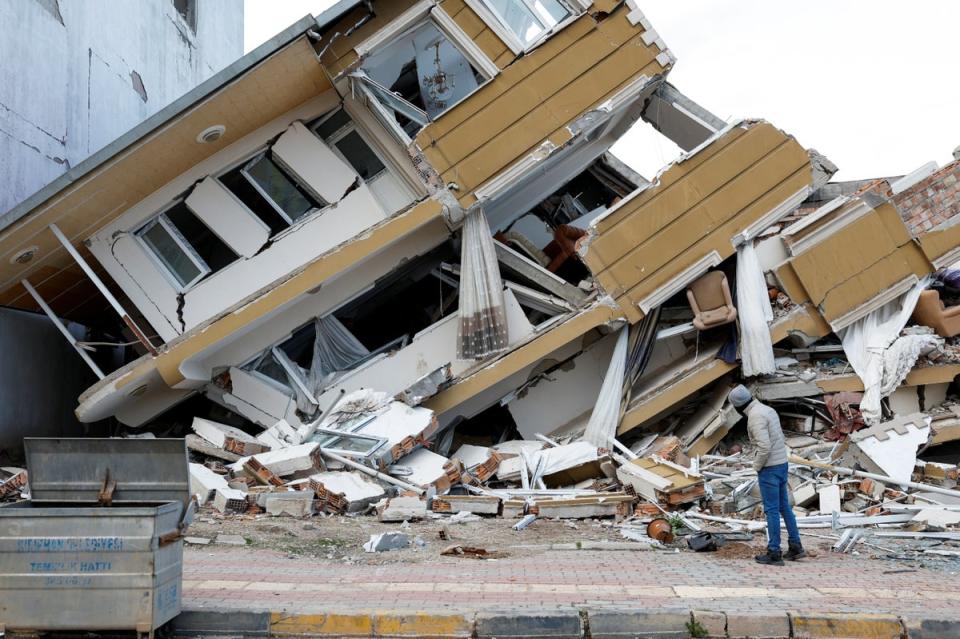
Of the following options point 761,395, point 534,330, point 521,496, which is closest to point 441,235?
point 534,330

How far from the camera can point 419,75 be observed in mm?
12484

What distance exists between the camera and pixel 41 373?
13547 mm

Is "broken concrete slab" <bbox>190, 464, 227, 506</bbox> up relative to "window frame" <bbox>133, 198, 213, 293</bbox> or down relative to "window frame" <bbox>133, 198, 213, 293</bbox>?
down

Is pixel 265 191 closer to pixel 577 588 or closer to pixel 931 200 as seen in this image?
pixel 577 588

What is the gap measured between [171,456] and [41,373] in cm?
1024

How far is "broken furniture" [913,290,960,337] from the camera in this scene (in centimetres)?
1166

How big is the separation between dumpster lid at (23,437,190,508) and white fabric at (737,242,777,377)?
331 inches

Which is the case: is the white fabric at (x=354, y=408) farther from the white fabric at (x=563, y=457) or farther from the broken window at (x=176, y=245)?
the broken window at (x=176, y=245)

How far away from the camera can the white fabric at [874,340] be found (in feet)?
36.3

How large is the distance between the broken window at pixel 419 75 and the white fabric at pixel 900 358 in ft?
22.1

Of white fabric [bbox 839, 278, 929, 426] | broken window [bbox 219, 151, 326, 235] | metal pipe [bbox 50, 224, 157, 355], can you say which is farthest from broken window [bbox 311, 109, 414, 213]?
white fabric [bbox 839, 278, 929, 426]

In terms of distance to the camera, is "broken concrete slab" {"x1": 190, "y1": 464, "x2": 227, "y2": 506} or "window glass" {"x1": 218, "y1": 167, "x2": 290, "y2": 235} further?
"window glass" {"x1": 218, "y1": 167, "x2": 290, "y2": 235}

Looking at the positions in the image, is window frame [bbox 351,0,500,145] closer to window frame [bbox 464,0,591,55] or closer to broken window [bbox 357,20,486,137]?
broken window [bbox 357,20,486,137]

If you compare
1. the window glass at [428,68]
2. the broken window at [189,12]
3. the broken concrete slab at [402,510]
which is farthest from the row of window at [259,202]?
the broken window at [189,12]
